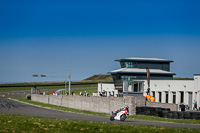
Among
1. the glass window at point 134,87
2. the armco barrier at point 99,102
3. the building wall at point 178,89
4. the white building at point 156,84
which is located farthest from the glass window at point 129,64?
the glass window at point 134,87

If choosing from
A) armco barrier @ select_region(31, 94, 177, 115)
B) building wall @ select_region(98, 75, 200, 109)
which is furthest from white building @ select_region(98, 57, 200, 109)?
armco barrier @ select_region(31, 94, 177, 115)

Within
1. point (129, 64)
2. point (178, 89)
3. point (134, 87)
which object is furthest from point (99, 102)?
point (129, 64)

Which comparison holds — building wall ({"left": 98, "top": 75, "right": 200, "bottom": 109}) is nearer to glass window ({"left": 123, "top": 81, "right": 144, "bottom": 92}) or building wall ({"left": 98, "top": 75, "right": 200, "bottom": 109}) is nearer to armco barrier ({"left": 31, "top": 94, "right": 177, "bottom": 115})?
glass window ({"left": 123, "top": 81, "right": 144, "bottom": 92})

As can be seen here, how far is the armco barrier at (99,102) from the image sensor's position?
147 ft

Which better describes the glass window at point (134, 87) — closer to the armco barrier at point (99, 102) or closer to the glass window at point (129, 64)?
the armco barrier at point (99, 102)

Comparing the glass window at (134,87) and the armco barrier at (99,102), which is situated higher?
the glass window at (134,87)

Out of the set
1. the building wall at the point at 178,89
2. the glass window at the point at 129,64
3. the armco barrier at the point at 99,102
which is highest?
the glass window at the point at 129,64

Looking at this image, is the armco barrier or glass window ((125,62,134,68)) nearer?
the armco barrier

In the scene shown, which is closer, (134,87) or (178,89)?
(134,87)

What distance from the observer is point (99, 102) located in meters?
56.7

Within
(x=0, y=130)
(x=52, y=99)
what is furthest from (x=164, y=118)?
(x=52, y=99)

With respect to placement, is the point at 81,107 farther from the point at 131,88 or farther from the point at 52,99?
the point at 52,99

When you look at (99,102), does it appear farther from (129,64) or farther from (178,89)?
(129,64)

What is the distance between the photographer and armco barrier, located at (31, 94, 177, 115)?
44750 mm
